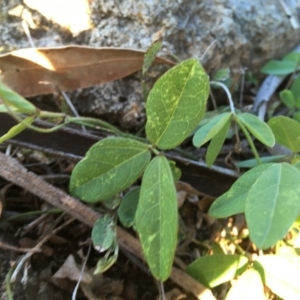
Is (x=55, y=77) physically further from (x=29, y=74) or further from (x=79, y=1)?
(x=79, y=1)

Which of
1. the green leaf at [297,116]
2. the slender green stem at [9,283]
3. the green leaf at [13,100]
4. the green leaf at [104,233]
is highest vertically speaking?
the green leaf at [13,100]

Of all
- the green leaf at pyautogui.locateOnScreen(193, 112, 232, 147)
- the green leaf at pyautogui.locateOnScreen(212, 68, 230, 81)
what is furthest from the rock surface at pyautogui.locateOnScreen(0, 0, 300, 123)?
the green leaf at pyautogui.locateOnScreen(193, 112, 232, 147)

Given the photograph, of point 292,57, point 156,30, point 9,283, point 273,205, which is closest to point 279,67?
point 292,57

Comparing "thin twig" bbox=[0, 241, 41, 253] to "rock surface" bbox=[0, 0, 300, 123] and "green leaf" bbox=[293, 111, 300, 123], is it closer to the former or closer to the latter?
"rock surface" bbox=[0, 0, 300, 123]

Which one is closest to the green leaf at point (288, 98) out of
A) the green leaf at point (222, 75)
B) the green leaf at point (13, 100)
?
the green leaf at point (222, 75)

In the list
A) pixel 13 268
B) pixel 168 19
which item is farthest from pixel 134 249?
pixel 168 19

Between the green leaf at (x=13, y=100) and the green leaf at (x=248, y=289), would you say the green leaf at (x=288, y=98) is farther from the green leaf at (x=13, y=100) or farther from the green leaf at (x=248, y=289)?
the green leaf at (x=13, y=100)
